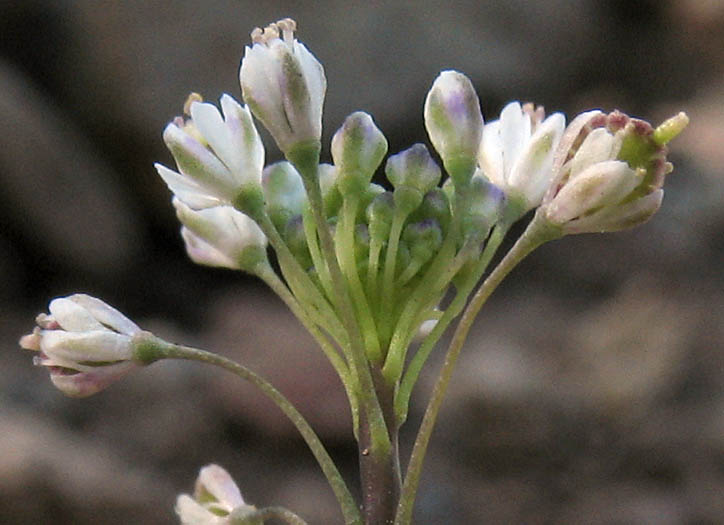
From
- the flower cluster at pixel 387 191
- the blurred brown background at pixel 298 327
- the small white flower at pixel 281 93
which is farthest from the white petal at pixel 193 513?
the blurred brown background at pixel 298 327

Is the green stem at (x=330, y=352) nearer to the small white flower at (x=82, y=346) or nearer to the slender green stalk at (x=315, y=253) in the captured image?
the slender green stalk at (x=315, y=253)

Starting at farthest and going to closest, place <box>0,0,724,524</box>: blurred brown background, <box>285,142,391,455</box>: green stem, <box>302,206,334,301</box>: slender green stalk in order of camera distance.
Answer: <box>0,0,724,524</box>: blurred brown background, <box>302,206,334,301</box>: slender green stalk, <box>285,142,391,455</box>: green stem

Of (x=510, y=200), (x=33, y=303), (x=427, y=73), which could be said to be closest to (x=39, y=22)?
(x=33, y=303)

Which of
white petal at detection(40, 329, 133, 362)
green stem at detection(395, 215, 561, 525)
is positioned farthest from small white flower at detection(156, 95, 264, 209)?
green stem at detection(395, 215, 561, 525)

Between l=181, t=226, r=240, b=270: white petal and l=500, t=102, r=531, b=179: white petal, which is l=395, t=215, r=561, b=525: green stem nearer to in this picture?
l=500, t=102, r=531, b=179: white petal

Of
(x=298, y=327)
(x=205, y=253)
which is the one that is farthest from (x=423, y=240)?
(x=298, y=327)

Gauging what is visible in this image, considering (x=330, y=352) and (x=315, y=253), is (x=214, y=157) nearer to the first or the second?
(x=315, y=253)

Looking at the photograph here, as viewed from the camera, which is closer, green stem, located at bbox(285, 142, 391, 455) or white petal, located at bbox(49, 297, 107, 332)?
green stem, located at bbox(285, 142, 391, 455)

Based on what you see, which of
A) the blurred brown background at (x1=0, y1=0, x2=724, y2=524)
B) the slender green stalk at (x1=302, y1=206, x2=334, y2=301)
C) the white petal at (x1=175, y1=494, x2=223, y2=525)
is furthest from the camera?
the blurred brown background at (x1=0, y1=0, x2=724, y2=524)
